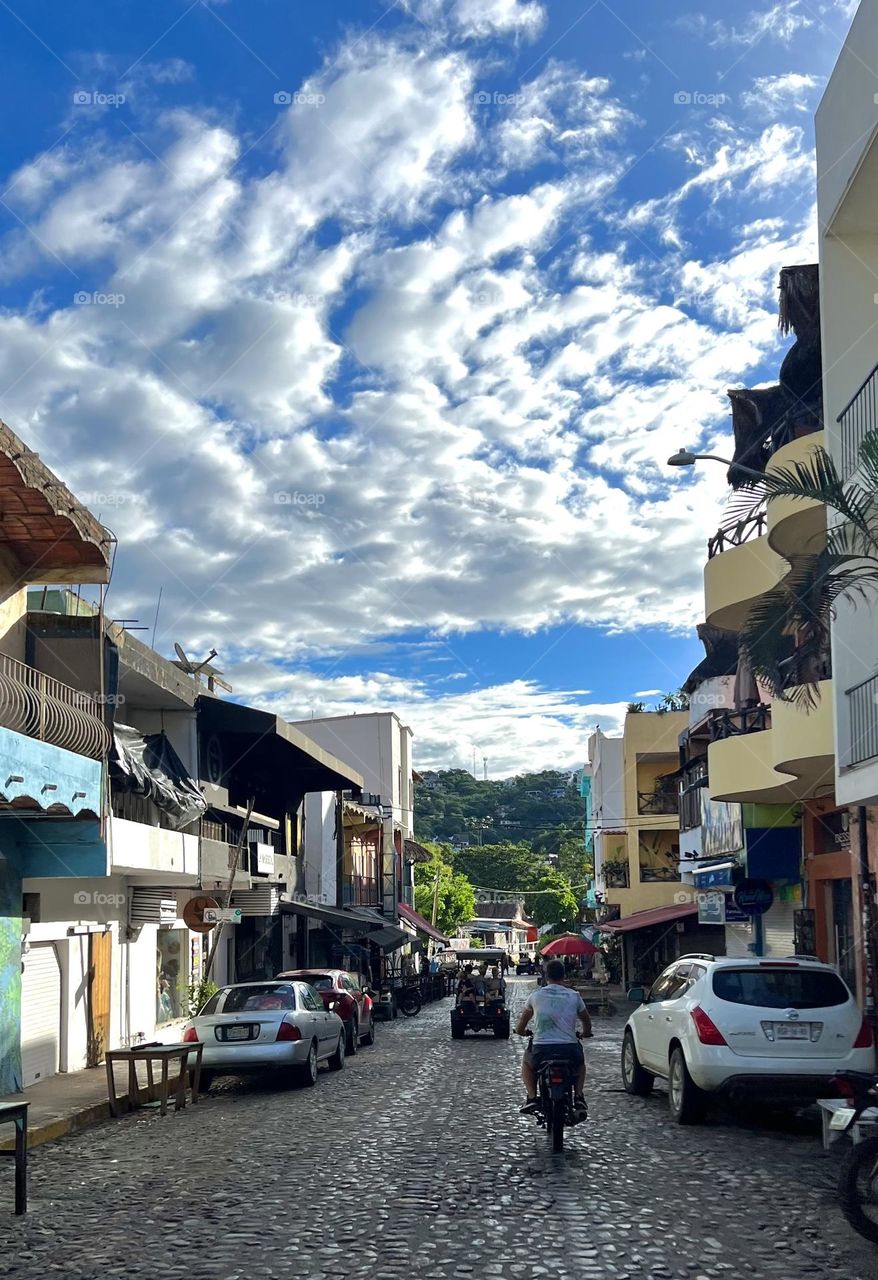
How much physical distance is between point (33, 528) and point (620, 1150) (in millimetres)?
9683

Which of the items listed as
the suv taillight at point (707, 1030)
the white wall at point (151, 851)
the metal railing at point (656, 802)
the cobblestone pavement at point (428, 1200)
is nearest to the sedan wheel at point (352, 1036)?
the white wall at point (151, 851)

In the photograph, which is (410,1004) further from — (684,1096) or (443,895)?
(443,895)

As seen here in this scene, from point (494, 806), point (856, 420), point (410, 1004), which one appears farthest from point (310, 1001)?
point (494, 806)

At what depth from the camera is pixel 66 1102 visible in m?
15.3

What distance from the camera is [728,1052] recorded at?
38.5ft

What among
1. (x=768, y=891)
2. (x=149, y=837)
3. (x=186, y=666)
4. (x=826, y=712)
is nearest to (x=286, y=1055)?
(x=149, y=837)

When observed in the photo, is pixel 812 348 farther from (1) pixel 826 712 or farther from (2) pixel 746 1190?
(2) pixel 746 1190

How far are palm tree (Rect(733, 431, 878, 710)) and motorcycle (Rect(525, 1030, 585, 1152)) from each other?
505 cm

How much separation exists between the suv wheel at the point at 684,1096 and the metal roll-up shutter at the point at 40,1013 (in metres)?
9.21

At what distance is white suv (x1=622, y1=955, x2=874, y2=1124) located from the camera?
1162cm

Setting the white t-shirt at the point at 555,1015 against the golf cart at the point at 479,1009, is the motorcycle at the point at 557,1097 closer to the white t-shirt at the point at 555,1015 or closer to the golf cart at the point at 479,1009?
the white t-shirt at the point at 555,1015

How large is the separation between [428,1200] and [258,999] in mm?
9634

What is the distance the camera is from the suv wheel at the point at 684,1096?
40.0 ft

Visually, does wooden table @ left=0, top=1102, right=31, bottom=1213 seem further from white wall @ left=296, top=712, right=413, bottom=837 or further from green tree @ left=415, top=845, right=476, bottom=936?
green tree @ left=415, top=845, right=476, bottom=936
